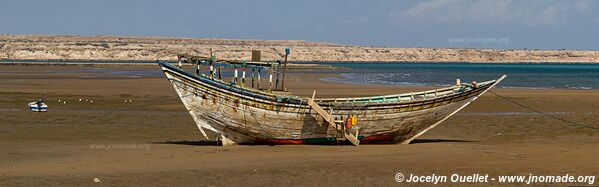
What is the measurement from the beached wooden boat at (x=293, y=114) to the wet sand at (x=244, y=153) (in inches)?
18.1

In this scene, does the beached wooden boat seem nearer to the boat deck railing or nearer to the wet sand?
the boat deck railing

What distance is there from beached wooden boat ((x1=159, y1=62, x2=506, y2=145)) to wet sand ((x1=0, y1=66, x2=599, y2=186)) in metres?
0.46

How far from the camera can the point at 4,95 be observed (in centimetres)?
3612

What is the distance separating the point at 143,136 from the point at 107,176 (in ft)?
25.7

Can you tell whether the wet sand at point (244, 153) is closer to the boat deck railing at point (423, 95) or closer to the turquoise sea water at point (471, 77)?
the boat deck railing at point (423, 95)

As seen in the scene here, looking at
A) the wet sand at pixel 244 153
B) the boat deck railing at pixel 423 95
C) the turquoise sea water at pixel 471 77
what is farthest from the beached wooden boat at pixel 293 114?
the turquoise sea water at pixel 471 77

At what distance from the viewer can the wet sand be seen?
45.0 ft

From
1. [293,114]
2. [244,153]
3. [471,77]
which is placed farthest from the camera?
[471,77]

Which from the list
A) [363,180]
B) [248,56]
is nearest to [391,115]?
[363,180]

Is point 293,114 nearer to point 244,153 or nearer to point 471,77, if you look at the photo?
point 244,153

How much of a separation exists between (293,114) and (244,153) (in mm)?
2083

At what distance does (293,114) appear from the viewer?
18797mm

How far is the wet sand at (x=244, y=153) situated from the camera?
13.7 meters

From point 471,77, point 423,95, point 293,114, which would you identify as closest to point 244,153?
point 293,114
